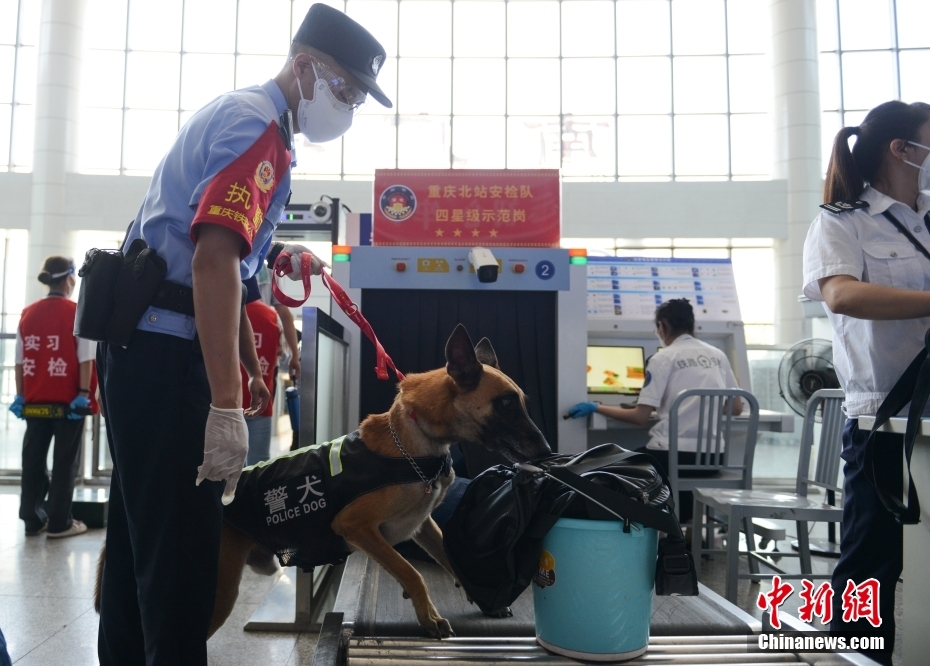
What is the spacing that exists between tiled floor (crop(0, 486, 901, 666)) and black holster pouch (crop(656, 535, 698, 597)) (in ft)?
4.66

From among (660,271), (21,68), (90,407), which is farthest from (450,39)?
(90,407)

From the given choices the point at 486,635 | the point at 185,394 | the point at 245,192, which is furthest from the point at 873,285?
the point at 185,394

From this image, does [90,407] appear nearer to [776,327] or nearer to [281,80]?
[281,80]

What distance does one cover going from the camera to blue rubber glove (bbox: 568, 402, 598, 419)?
3.32 m

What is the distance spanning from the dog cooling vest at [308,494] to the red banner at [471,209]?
1972 mm

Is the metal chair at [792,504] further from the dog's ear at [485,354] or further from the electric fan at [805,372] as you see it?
the electric fan at [805,372]

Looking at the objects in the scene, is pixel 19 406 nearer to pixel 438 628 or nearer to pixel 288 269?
pixel 288 269

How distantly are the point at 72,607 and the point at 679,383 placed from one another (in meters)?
3.08

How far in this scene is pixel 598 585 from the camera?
4.53 ft

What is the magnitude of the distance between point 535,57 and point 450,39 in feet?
6.00

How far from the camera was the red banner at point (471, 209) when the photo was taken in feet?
11.7

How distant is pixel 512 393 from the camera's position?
1898 millimetres

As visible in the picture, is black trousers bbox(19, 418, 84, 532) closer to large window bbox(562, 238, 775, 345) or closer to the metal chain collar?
the metal chain collar

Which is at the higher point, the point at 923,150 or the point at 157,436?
the point at 923,150
